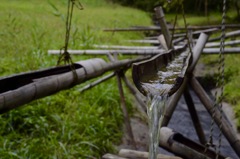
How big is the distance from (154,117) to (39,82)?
2.91 ft

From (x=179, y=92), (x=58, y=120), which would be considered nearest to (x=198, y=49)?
(x=179, y=92)

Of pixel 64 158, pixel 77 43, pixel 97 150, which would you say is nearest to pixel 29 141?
pixel 64 158

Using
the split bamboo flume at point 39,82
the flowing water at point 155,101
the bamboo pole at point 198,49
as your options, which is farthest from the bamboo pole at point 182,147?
the bamboo pole at point 198,49

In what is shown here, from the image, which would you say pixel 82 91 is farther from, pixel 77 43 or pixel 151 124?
pixel 151 124

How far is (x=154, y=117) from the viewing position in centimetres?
252

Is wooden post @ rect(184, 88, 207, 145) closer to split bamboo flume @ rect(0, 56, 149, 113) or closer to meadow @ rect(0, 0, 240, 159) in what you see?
meadow @ rect(0, 0, 240, 159)

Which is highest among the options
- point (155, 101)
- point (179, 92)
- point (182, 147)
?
point (155, 101)

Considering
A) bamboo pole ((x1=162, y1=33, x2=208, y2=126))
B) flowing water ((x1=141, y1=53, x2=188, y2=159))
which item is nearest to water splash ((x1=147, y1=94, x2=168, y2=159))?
flowing water ((x1=141, y1=53, x2=188, y2=159))

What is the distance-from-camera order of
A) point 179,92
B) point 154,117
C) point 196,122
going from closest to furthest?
1. point 154,117
2. point 179,92
3. point 196,122

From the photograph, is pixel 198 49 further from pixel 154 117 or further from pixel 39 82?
pixel 39 82

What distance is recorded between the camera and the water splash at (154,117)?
2373mm

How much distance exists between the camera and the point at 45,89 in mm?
2592

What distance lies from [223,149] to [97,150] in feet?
6.93

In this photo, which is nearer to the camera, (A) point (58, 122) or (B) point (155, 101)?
(B) point (155, 101)
